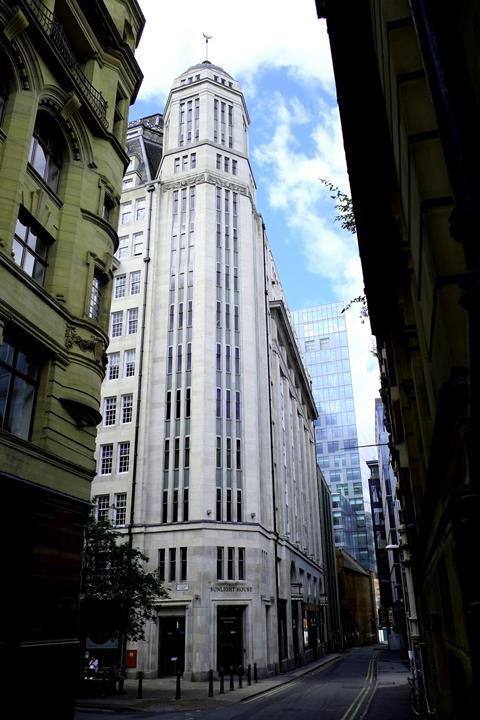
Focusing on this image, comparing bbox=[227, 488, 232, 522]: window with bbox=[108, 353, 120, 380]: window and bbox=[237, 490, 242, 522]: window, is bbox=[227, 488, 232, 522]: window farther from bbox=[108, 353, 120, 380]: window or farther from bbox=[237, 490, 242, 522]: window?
bbox=[108, 353, 120, 380]: window

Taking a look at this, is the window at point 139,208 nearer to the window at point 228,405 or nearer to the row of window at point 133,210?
the row of window at point 133,210

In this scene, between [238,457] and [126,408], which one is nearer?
[238,457]

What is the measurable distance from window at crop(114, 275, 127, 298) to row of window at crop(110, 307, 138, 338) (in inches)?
70.8

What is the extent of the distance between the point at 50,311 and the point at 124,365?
31.6m

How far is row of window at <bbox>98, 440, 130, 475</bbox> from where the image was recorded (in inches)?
1681

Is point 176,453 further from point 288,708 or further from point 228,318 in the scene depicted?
point 288,708

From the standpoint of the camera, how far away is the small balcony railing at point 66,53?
51.3 ft

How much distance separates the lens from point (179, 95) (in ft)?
180

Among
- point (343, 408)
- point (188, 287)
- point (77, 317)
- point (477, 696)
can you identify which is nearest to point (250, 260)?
point (188, 287)

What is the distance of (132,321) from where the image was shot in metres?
47.5

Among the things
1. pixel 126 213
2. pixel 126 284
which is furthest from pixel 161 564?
pixel 126 213

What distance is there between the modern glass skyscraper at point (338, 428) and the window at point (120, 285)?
90578 mm

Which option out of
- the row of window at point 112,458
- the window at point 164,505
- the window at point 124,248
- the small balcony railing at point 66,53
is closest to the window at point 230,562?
the window at point 164,505

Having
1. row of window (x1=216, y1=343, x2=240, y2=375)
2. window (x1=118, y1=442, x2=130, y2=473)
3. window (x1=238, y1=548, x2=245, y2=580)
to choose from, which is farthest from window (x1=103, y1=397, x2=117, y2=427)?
window (x1=238, y1=548, x2=245, y2=580)
